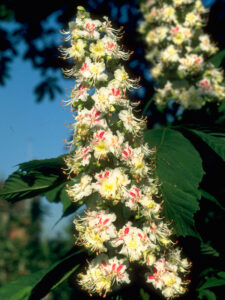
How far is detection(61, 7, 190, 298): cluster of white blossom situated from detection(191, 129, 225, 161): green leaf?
0.31 metres

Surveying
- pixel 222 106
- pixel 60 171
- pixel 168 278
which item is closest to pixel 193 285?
pixel 168 278

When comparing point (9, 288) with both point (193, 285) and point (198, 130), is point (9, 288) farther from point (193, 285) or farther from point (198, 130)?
point (198, 130)

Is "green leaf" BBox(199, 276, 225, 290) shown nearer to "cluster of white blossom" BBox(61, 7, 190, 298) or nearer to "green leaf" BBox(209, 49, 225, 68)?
"cluster of white blossom" BBox(61, 7, 190, 298)

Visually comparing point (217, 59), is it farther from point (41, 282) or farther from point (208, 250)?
point (41, 282)

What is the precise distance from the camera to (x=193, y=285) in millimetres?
2221

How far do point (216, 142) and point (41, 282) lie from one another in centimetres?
106

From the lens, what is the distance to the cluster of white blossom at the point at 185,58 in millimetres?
2934

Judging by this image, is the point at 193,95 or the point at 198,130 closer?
the point at 198,130

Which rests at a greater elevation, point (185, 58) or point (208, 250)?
point (185, 58)

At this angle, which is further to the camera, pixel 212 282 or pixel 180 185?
pixel 212 282

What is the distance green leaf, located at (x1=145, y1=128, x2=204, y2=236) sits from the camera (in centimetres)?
158

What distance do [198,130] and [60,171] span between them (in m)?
0.75

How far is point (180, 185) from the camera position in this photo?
159cm

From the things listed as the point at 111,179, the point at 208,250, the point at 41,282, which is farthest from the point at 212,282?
the point at 111,179
